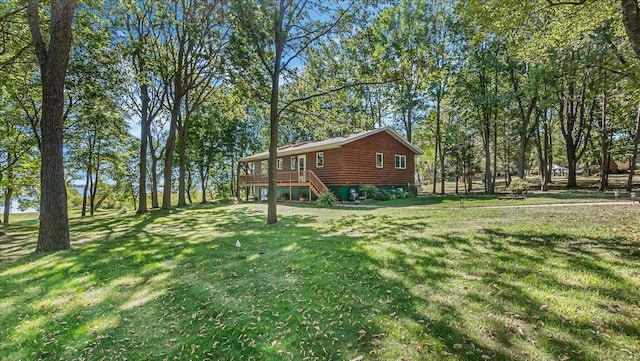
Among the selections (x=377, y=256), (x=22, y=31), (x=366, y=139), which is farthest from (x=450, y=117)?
(x=22, y=31)

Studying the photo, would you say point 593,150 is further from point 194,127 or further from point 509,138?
point 194,127

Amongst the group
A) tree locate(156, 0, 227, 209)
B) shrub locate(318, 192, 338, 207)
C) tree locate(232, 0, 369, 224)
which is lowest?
shrub locate(318, 192, 338, 207)

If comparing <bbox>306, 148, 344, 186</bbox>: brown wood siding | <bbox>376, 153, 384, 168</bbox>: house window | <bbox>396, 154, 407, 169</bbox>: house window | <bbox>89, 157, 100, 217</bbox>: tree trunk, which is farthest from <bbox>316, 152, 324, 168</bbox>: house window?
<bbox>89, 157, 100, 217</bbox>: tree trunk

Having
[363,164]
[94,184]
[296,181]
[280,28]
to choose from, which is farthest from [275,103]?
[94,184]

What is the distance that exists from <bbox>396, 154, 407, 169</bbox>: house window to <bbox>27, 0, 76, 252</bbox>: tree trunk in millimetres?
19941

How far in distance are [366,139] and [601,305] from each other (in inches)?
701

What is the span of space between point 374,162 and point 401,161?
11.2 ft

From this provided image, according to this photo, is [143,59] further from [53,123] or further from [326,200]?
[326,200]

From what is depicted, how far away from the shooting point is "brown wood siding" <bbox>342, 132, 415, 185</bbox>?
1927cm

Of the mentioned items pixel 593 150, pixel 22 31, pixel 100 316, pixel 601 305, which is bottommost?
pixel 100 316

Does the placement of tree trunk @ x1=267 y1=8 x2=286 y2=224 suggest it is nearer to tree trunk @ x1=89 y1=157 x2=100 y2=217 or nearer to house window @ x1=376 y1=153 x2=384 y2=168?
house window @ x1=376 y1=153 x2=384 y2=168

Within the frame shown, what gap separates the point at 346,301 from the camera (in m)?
3.53

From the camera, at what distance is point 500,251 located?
491 cm

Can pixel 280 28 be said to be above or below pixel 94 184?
above
